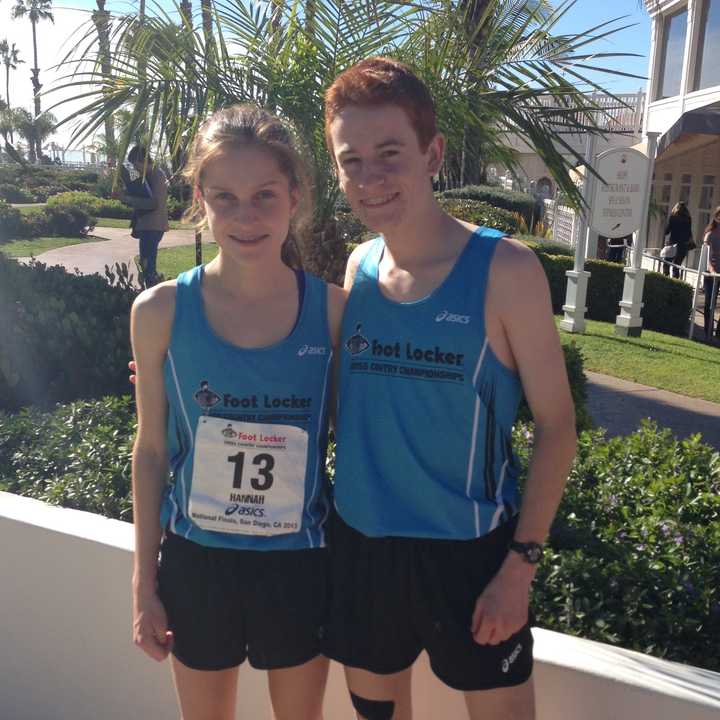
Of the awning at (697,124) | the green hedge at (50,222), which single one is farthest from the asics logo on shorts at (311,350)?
the green hedge at (50,222)

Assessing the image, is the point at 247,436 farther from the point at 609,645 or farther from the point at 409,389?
the point at 609,645

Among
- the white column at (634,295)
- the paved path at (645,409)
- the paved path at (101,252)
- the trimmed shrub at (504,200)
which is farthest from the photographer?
the trimmed shrub at (504,200)

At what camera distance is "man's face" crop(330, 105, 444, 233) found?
176 cm

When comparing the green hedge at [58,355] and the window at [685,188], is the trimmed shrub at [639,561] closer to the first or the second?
the green hedge at [58,355]

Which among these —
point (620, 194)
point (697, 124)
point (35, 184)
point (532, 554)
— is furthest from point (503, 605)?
point (35, 184)

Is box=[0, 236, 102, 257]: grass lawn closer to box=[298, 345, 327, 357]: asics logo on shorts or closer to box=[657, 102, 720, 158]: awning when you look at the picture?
box=[657, 102, 720, 158]: awning

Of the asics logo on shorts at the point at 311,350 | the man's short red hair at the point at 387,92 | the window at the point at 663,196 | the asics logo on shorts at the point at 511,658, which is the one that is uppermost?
the window at the point at 663,196

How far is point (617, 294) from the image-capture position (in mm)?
12195

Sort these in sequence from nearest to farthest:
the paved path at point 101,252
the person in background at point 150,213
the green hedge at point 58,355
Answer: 1. the green hedge at point 58,355
2. the person in background at point 150,213
3. the paved path at point 101,252

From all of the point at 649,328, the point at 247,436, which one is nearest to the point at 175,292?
the point at 247,436

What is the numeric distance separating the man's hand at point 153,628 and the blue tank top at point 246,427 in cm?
18

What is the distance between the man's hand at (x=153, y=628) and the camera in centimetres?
192

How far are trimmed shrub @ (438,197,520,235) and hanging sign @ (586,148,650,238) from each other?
9.71ft

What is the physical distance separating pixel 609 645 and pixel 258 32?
3979 mm
